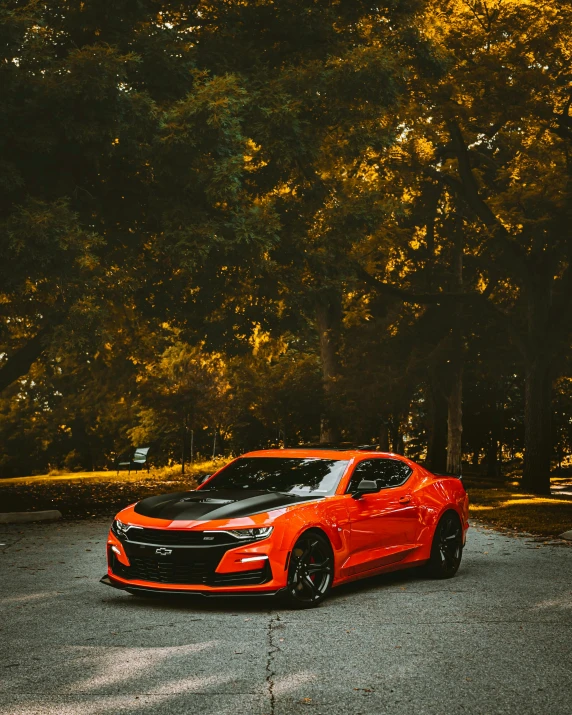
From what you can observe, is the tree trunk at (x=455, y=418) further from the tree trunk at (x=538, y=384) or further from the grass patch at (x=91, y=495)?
the grass patch at (x=91, y=495)

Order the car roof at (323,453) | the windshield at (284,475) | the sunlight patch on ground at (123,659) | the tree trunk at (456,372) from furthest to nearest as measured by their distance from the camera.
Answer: the tree trunk at (456,372) < the car roof at (323,453) < the windshield at (284,475) < the sunlight patch on ground at (123,659)

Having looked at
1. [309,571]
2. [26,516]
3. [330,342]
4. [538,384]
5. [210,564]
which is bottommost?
[26,516]

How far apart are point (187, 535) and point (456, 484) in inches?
161

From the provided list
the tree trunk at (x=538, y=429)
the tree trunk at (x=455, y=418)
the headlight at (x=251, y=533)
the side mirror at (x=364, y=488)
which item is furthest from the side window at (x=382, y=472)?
the tree trunk at (x=455, y=418)

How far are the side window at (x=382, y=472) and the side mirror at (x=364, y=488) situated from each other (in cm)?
14

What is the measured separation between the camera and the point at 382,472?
1047 centimetres

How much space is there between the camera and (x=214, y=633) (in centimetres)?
766

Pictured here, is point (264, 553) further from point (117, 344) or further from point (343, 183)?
point (117, 344)

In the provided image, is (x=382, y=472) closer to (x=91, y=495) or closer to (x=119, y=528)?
(x=119, y=528)

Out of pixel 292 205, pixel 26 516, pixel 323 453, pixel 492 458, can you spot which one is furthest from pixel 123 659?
pixel 492 458

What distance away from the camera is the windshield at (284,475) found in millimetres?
9664

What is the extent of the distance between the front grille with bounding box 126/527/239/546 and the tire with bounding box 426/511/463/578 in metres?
3.13

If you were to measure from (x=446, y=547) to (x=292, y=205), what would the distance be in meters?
14.2

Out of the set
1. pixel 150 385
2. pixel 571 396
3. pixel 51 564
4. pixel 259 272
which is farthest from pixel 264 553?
pixel 571 396
